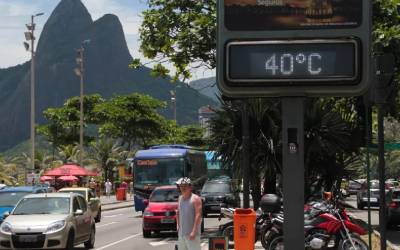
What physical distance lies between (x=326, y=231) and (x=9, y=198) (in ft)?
36.7

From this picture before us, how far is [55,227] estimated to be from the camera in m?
16.3

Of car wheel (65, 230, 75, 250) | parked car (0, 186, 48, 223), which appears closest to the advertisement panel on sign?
car wheel (65, 230, 75, 250)

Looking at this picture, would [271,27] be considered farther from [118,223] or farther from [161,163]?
[161,163]

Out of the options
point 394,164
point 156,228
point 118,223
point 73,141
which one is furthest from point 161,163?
point 394,164

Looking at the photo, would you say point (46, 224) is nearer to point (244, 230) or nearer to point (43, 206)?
point (43, 206)

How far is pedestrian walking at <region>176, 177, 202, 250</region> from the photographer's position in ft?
37.7

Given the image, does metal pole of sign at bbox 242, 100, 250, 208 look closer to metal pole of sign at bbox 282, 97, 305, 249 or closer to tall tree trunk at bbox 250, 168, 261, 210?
tall tree trunk at bbox 250, 168, 261, 210

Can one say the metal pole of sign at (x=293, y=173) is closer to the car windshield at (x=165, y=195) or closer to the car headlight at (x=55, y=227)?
the car headlight at (x=55, y=227)

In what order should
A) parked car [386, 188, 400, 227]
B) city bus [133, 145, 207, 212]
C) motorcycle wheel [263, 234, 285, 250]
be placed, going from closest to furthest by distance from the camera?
motorcycle wheel [263, 234, 285, 250], parked car [386, 188, 400, 227], city bus [133, 145, 207, 212]

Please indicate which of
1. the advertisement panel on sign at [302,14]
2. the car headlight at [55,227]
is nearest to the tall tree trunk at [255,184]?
the car headlight at [55,227]

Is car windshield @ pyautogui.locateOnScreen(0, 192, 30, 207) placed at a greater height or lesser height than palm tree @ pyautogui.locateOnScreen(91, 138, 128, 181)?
lesser

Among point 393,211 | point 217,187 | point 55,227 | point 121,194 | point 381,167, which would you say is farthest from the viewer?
point 121,194

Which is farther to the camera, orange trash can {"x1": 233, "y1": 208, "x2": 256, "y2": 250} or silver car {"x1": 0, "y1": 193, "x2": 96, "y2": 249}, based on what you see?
silver car {"x1": 0, "y1": 193, "x2": 96, "y2": 249}

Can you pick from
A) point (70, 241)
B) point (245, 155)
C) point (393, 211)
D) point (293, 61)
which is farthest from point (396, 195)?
point (293, 61)
